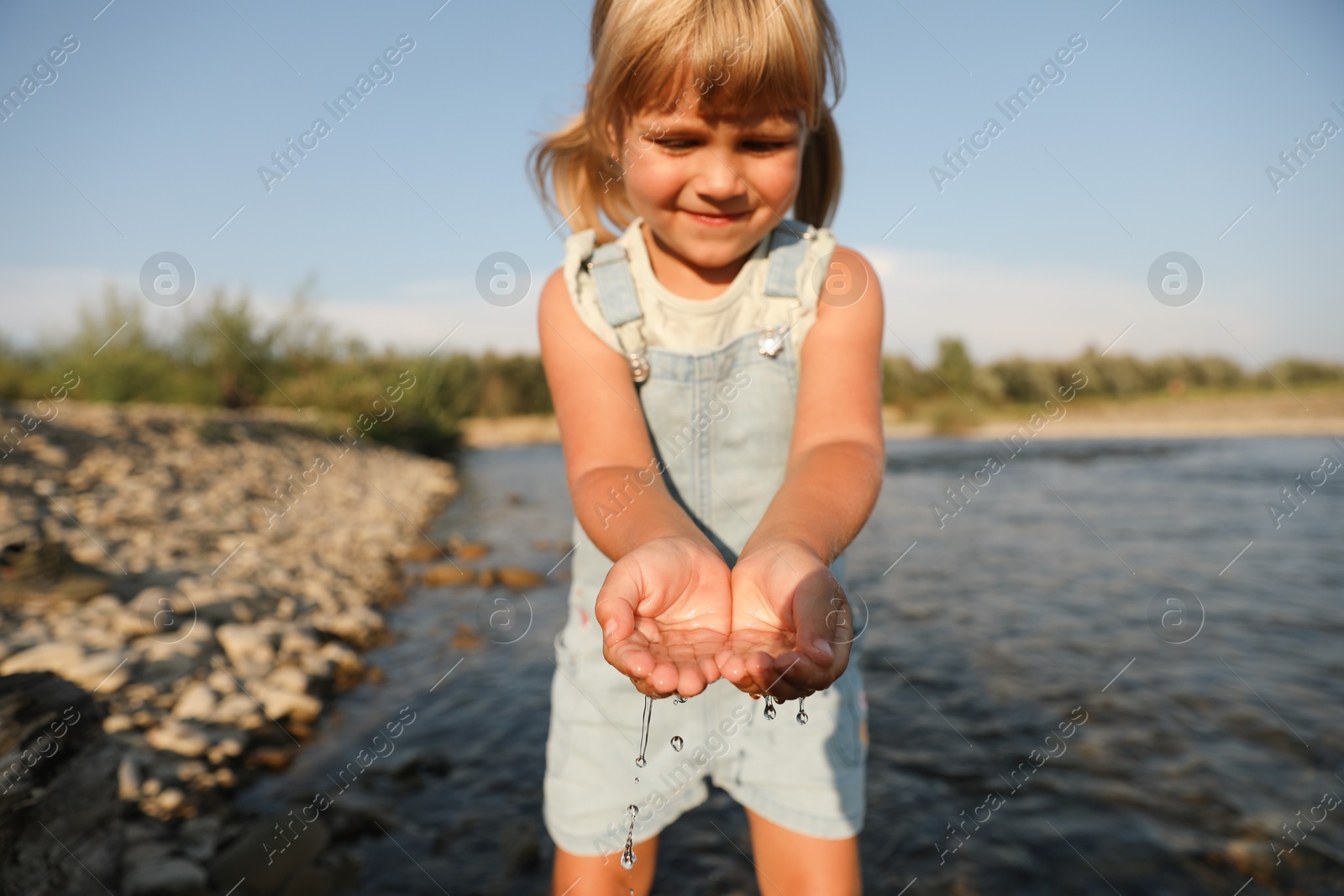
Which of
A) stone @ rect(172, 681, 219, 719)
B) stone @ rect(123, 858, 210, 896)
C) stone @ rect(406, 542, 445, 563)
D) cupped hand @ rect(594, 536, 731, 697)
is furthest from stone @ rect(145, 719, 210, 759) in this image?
stone @ rect(406, 542, 445, 563)

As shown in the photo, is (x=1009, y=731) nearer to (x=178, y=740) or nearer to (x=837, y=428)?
(x=837, y=428)

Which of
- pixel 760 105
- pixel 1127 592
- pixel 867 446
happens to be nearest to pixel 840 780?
pixel 867 446

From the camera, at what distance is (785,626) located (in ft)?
4.02

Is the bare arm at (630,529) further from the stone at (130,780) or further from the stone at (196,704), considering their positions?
the stone at (196,704)

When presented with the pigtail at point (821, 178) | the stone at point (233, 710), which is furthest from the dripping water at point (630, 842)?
the stone at point (233, 710)

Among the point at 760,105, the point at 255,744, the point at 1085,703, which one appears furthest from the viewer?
the point at 1085,703

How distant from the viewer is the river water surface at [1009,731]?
2.87 metres

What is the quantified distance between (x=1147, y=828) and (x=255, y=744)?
403 cm

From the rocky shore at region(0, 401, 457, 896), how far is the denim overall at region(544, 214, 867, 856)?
1.38 meters

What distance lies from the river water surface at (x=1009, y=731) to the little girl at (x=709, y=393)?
16 cm

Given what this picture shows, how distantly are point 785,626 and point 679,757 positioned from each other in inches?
27.5

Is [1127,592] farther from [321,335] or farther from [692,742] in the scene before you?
[321,335]

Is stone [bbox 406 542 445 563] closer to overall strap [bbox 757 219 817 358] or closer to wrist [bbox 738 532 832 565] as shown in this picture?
overall strap [bbox 757 219 817 358]

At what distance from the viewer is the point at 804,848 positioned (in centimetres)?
167
